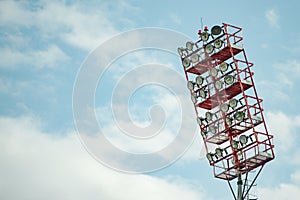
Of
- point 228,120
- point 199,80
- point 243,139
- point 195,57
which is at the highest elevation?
point 195,57

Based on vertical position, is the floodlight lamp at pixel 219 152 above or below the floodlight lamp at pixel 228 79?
below

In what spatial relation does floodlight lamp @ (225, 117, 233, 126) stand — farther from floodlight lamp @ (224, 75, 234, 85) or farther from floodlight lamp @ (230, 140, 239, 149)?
floodlight lamp @ (224, 75, 234, 85)

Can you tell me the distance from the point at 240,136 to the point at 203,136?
14.3 ft

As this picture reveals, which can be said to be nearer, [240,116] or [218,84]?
[240,116]

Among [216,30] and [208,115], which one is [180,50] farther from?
[208,115]

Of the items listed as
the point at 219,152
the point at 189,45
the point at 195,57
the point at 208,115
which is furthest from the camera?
the point at 189,45

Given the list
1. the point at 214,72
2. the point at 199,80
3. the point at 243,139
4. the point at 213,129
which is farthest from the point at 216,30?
the point at 243,139

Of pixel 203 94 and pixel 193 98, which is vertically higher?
pixel 193 98

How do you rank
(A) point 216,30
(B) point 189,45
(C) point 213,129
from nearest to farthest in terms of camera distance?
(C) point 213,129
(A) point 216,30
(B) point 189,45

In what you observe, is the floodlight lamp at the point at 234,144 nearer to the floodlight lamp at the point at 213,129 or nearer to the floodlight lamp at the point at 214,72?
the floodlight lamp at the point at 213,129

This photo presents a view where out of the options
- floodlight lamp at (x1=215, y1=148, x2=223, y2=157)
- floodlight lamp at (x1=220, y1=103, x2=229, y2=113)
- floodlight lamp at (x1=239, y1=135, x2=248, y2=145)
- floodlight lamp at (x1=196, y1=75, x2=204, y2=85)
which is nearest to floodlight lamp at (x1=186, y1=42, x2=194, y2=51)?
floodlight lamp at (x1=196, y1=75, x2=204, y2=85)

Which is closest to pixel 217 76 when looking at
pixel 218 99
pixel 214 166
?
pixel 218 99

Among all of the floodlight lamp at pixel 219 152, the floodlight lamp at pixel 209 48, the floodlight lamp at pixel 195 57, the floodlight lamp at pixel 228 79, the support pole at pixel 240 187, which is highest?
the floodlight lamp at pixel 195 57

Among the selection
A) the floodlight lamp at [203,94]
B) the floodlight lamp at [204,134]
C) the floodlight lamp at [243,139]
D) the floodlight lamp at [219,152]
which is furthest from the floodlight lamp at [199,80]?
the floodlight lamp at [243,139]
